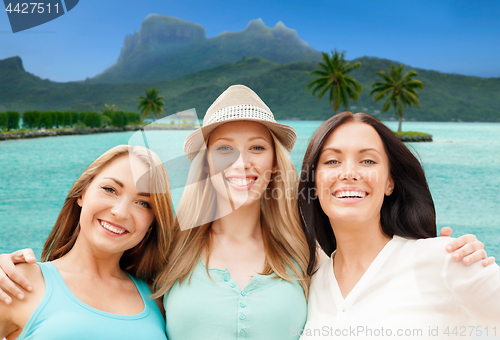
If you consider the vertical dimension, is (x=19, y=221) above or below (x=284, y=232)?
below

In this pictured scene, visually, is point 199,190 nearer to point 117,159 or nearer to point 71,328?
point 117,159

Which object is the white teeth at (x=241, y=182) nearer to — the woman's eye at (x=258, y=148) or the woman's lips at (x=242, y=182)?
the woman's lips at (x=242, y=182)

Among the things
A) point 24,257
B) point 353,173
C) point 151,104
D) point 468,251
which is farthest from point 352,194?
point 151,104

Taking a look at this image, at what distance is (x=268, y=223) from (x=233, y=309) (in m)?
0.89

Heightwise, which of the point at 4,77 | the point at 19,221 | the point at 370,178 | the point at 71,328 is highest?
the point at 4,77

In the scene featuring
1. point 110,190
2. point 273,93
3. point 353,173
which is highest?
point 273,93

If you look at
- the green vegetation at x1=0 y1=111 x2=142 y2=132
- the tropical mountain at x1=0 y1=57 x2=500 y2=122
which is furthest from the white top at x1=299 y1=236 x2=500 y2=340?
the tropical mountain at x1=0 y1=57 x2=500 y2=122

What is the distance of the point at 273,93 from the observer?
421ft

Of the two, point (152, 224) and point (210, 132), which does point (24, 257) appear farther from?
point (210, 132)

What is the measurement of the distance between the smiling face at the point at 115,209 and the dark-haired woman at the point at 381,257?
4.20 ft

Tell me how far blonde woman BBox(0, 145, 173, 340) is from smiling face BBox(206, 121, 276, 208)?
0.44 metres

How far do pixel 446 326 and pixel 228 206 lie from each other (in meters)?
1.75

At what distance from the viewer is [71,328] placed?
2.31 meters

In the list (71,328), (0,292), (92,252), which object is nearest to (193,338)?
(71,328)
